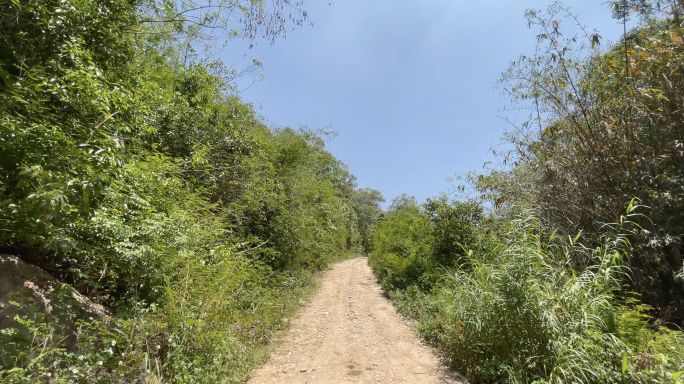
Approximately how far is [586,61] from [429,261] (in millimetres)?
6936

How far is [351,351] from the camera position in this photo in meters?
5.57

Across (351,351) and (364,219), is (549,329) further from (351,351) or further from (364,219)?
(364,219)

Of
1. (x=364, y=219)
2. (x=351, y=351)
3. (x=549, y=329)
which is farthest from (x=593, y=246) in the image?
(x=364, y=219)

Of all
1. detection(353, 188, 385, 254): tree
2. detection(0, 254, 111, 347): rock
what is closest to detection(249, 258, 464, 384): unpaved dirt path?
detection(0, 254, 111, 347): rock

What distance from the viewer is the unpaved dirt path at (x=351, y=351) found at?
14.9 ft

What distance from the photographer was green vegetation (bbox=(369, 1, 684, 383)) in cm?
339

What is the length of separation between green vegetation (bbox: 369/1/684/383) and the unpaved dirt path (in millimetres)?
521

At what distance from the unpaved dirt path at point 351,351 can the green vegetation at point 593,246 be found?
0.52 m

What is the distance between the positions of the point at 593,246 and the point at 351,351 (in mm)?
5079

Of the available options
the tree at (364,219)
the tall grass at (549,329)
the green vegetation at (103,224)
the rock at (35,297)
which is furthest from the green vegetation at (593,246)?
the tree at (364,219)

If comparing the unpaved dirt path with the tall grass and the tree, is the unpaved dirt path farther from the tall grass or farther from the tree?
the tree

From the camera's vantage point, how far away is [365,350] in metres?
5.62

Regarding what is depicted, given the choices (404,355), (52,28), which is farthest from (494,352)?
(52,28)

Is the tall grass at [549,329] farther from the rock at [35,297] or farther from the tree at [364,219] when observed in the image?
the tree at [364,219]
